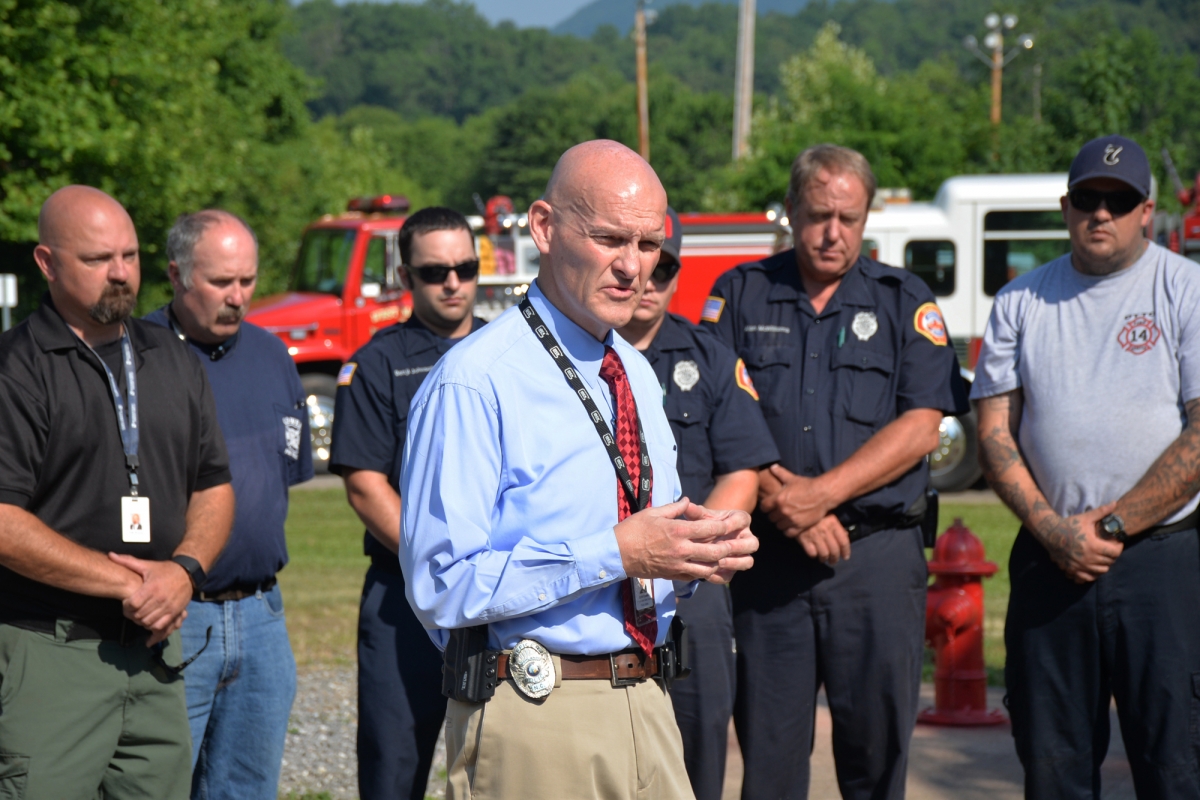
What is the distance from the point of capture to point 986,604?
8.02 m

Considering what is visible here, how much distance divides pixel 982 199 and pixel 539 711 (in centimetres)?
1208

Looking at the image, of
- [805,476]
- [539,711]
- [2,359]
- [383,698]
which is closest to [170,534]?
[2,359]

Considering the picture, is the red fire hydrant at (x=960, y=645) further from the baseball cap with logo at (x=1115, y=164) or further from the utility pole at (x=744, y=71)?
the utility pole at (x=744, y=71)

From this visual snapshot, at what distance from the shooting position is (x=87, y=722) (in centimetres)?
327

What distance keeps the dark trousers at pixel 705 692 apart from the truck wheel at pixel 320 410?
9708 mm

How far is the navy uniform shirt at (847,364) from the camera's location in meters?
4.19

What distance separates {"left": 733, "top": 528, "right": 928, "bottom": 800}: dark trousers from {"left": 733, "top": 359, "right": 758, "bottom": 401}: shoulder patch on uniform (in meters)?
0.48

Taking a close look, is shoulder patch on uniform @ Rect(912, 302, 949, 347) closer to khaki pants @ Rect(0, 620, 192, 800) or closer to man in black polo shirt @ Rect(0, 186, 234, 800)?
man in black polo shirt @ Rect(0, 186, 234, 800)

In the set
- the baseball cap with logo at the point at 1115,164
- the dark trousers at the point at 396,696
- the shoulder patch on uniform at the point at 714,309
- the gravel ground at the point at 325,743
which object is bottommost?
the gravel ground at the point at 325,743

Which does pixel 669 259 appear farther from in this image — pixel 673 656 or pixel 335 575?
pixel 335 575

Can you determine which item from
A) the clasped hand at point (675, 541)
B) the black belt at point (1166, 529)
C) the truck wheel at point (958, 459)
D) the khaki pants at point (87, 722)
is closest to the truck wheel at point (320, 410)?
the truck wheel at point (958, 459)

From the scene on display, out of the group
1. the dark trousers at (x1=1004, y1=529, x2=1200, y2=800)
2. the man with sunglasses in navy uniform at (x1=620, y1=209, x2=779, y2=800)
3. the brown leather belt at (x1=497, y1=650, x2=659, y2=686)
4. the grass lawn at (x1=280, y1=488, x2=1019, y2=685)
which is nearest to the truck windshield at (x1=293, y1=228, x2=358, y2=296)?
the grass lawn at (x1=280, y1=488, x2=1019, y2=685)

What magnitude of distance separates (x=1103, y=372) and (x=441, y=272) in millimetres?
2129

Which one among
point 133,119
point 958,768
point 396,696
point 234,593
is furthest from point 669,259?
point 133,119
